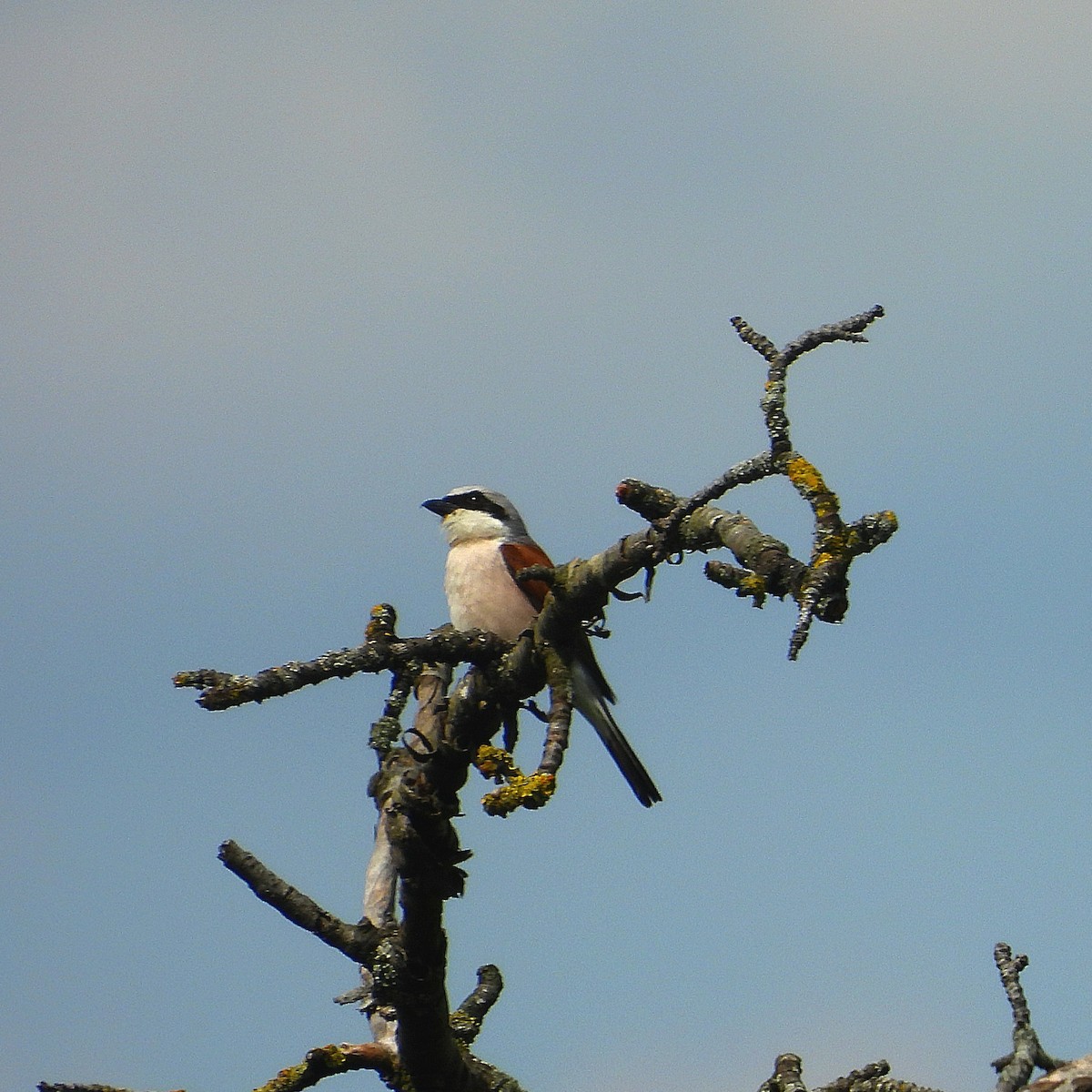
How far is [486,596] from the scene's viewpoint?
9.12 meters

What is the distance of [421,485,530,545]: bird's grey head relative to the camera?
10.1 m

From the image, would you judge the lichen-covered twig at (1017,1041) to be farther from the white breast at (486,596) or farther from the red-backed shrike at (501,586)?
the white breast at (486,596)

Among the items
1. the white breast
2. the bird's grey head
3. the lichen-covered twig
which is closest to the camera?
the lichen-covered twig

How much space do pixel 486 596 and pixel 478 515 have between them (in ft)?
4.16

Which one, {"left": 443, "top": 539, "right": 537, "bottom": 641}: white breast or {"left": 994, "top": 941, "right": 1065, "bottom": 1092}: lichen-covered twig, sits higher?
{"left": 443, "top": 539, "right": 537, "bottom": 641}: white breast

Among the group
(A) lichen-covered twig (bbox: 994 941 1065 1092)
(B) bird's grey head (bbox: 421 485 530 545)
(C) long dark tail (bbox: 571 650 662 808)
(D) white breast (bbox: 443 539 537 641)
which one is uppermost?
(B) bird's grey head (bbox: 421 485 530 545)

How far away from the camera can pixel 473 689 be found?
5785 millimetres

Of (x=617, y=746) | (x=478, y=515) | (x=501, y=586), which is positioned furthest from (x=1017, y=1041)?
(x=478, y=515)

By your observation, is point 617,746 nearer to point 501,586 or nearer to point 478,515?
point 501,586

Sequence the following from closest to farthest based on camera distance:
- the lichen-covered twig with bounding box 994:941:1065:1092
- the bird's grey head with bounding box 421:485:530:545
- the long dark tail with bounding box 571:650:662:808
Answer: the lichen-covered twig with bounding box 994:941:1065:1092 < the long dark tail with bounding box 571:650:662:808 < the bird's grey head with bounding box 421:485:530:545

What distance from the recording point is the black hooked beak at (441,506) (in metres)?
10.5

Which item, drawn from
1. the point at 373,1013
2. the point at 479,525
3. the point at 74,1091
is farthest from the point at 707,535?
the point at 479,525

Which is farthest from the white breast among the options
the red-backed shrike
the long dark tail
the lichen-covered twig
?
the lichen-covered twig

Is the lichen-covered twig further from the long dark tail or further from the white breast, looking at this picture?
the white breast
